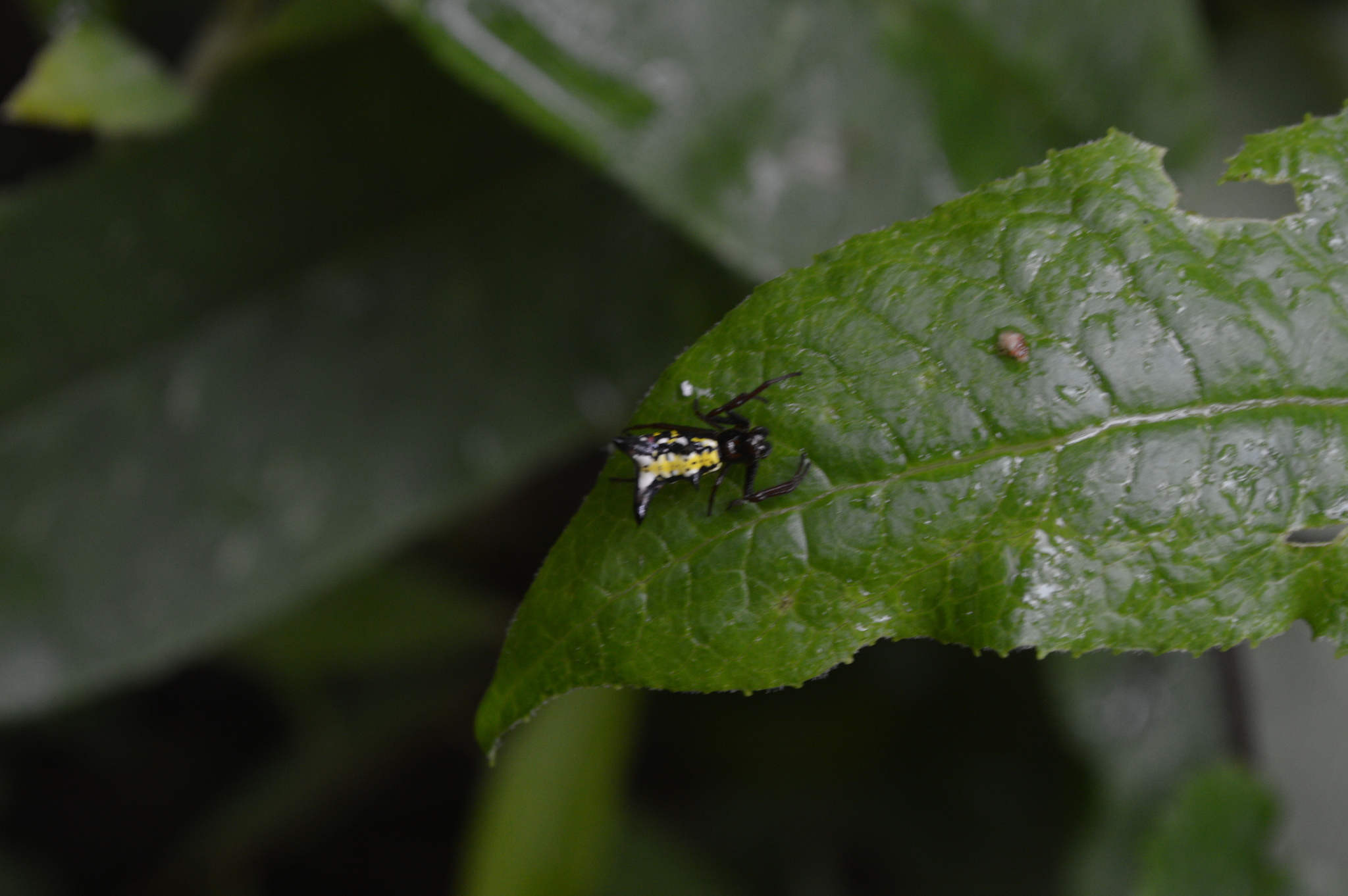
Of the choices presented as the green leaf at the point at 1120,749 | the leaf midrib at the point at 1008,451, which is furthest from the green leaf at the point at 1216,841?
the leaf midrib at the point at 1008,451

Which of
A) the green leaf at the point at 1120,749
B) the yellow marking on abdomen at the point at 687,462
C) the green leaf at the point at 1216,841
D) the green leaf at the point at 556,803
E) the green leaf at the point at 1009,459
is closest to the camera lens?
the green leaf at the point at 1009,459

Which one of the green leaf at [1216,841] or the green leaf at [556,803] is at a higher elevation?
the green leaf at [1216,841]

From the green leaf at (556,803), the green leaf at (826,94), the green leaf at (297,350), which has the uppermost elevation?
the green leaf at (826,94)

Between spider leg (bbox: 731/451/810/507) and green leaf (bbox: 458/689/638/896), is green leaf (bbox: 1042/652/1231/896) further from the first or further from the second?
spider leg (bbox: 731/451/810/507)

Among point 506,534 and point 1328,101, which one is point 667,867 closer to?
point 506,534

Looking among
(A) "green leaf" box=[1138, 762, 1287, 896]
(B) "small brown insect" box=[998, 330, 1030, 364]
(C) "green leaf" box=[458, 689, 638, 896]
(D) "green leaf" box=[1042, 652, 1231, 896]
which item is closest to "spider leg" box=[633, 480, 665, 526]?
(B) "small brown insect" box=[998, 330, 1030, 364]

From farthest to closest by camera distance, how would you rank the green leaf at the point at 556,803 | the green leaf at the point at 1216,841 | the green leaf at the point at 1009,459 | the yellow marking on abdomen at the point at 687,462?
the green leaf at the point at 556,803 < the green leaf at the point at 1216,841 < the yellow marking on abdomen at the point at 687,462 < the green leaf at the point at 1009,459

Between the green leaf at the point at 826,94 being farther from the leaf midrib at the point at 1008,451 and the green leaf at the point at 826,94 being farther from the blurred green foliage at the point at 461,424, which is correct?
the leaf midrib at the point at 1008,451

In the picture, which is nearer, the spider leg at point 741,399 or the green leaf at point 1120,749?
the spider leg at point 741,399
